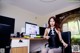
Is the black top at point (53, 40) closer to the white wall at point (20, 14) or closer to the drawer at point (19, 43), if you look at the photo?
A: the drawer at point (19, 43)

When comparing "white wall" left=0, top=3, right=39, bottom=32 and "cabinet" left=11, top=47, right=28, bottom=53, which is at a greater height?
"white wall" left=0, top=3, right=39, bottom=32

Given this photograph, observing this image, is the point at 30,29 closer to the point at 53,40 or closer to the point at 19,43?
the point at 19,43

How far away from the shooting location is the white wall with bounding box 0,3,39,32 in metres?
2.66

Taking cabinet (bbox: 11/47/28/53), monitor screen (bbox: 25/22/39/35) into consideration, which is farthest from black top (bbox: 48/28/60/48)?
monitor screen (bbox: 25/22/39/35)

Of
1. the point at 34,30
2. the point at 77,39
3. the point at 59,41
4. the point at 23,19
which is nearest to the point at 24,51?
the point at 34,30

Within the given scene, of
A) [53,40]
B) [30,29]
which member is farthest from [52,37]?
[30,29]

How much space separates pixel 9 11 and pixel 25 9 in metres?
0.60

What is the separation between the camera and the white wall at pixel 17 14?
266 cm

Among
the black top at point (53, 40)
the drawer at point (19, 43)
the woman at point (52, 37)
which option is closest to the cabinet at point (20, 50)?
the drawer at point (19, 43)

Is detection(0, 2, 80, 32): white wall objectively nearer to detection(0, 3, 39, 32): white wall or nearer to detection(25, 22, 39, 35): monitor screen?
detection(0, 3, 39, 32): white wall

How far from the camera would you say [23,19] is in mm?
3113

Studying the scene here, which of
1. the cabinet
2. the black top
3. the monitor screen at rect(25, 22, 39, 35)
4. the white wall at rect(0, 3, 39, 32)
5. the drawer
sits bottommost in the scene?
the cabinet

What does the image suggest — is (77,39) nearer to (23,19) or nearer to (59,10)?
(59,10)

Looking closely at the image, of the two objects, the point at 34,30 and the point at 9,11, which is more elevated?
the point at 9,11
